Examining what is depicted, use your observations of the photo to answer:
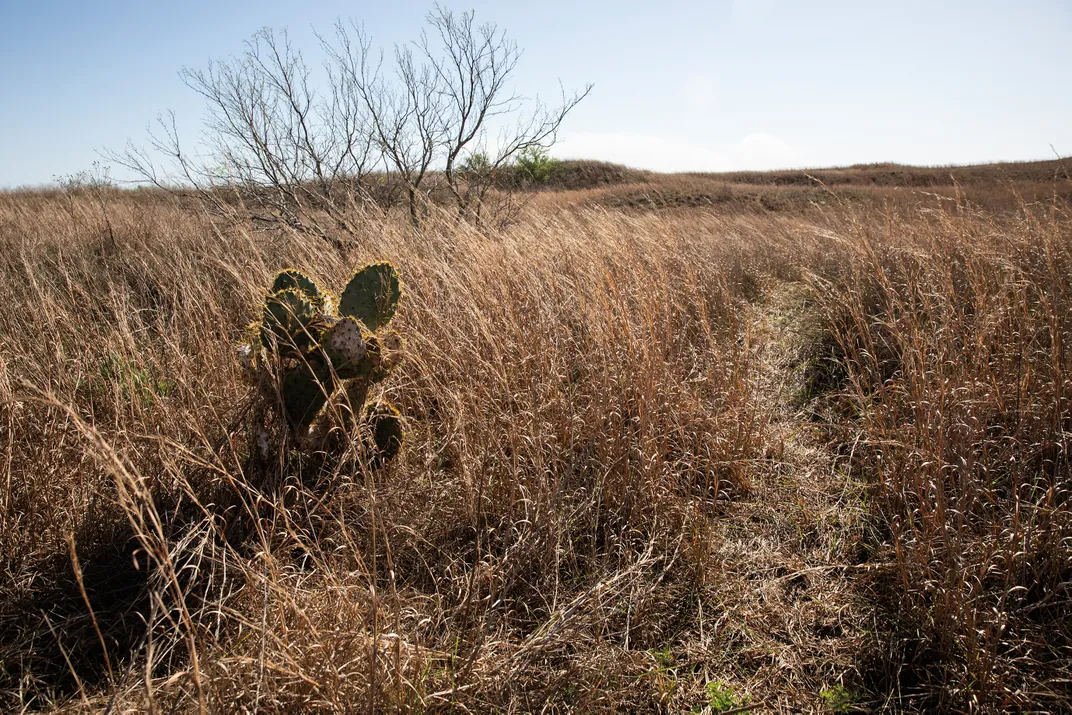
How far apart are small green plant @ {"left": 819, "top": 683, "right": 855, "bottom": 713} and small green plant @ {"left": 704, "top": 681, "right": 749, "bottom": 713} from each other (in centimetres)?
23

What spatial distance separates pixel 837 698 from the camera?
1.51 metres

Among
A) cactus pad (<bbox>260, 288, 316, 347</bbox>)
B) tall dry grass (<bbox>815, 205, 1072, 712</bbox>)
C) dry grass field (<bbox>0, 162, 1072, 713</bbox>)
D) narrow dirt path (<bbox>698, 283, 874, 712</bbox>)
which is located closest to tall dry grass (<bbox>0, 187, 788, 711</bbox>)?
dry grass field (<bbox>0, 162, 1072, 713</bbox>)

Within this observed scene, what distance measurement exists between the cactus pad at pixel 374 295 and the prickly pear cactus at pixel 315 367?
108 mm

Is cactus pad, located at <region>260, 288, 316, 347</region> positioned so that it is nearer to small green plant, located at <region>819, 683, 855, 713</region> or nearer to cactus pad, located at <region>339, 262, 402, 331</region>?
cactus pad, located at <region>339, 262, 402, 331</region>

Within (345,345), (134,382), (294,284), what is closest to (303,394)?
(345,345)

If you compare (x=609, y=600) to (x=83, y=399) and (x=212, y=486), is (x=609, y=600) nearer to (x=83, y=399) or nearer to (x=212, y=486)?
(x=212, y=486)

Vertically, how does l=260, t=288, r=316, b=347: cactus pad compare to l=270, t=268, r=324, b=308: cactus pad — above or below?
below

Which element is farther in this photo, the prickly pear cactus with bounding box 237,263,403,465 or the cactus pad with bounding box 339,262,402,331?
the cactus pad with bounding box 339,262,402,331

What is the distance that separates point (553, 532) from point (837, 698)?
932 millimetres

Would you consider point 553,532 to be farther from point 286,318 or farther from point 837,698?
point 286,318

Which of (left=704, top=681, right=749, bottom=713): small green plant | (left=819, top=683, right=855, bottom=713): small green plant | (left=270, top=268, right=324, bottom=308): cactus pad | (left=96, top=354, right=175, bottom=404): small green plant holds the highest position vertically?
(left=270, top=268, right=324, bottom=308): cactus pad

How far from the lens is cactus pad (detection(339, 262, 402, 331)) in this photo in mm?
2426

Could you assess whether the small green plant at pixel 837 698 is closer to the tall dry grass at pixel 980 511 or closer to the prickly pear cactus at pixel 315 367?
the tall dry grass at pixel 980 511

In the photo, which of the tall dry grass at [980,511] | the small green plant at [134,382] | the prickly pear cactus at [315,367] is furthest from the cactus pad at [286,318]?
the tall dry grass at [980,511]
